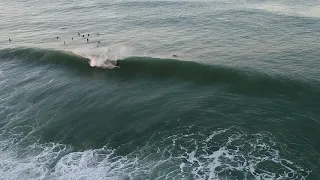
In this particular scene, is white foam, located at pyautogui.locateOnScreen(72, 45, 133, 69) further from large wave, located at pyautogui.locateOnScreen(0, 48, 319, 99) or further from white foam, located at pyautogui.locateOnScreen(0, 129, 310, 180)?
white foam, located at pyautogui.locateOnScreen(0, 129, 310, 180)

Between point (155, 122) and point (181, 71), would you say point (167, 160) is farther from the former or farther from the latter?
point (181, 71)

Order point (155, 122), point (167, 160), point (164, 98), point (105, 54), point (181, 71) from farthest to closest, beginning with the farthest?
point (105, 54) < point (181, 71) < point (164, 98) < point (155, 122) < point (167, 160)

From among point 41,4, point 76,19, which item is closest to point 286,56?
point 76,19

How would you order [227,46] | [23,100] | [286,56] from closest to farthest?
[23,100] → [286,56] → [227,46]

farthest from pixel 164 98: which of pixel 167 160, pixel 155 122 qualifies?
pixel 167 160

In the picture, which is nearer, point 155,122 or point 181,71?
point 155,122

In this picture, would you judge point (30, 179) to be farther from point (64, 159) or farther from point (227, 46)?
point (227, 46)
